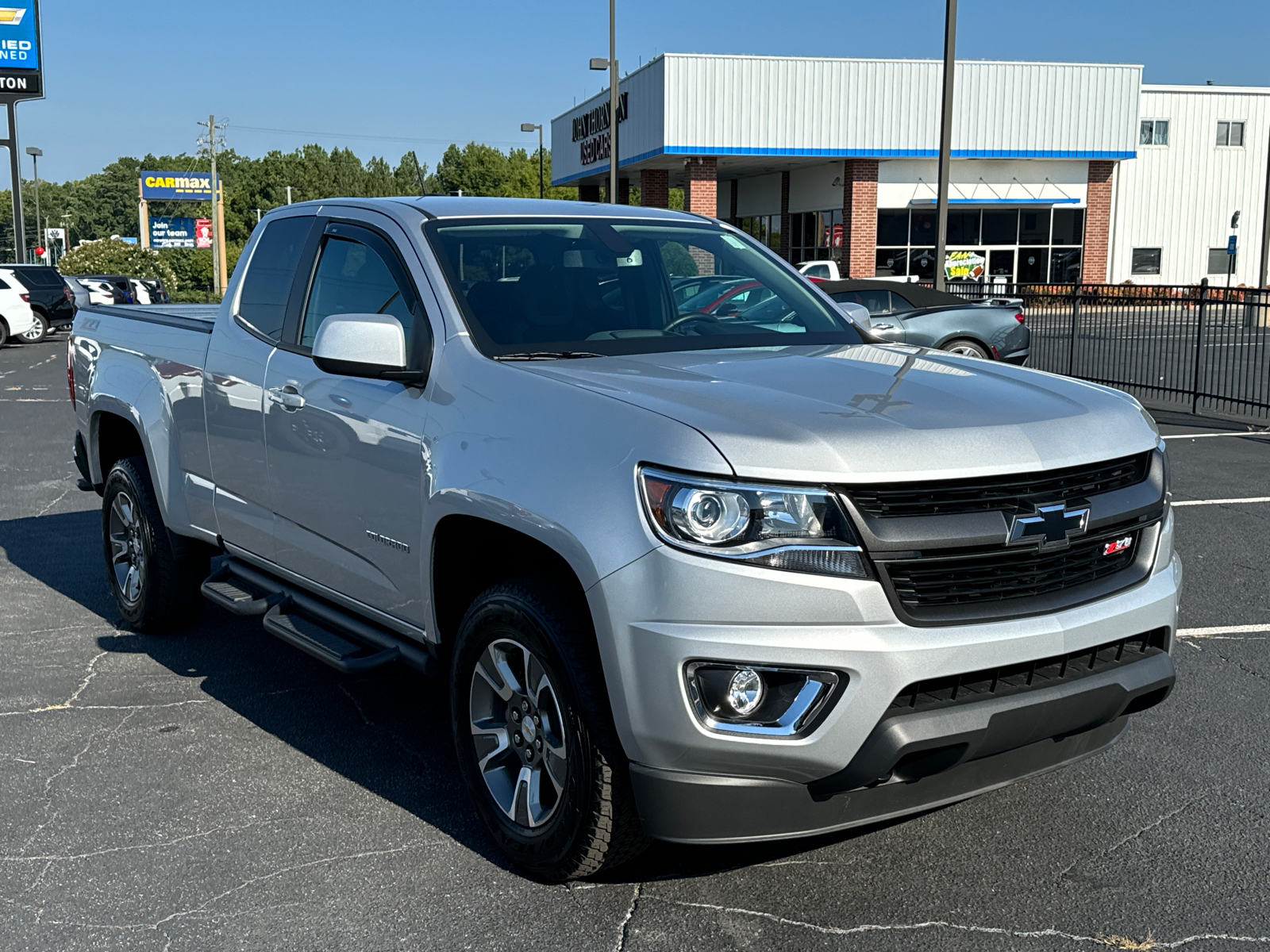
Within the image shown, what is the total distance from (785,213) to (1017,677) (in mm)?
45171

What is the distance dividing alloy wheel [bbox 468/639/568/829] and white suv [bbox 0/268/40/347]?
89.5 feet

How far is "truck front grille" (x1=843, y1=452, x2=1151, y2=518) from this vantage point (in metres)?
3.10

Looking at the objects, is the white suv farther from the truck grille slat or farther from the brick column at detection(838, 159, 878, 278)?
the truck grille slat

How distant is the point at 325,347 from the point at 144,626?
274 cm

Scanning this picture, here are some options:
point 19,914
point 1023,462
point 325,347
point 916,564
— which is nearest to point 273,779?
point 19,914

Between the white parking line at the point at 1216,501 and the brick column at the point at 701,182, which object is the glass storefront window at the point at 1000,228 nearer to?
the brick column at the point at 701,182

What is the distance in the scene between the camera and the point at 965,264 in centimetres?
4162

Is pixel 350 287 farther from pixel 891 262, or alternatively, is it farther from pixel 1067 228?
pixel 1067 228

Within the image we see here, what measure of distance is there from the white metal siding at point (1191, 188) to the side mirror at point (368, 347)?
45.9 m

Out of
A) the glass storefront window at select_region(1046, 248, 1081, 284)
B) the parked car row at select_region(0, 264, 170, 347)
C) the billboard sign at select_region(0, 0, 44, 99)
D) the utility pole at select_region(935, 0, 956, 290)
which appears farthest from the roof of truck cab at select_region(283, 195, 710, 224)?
the billboard sign at select_region(0, 0, 44, 99)

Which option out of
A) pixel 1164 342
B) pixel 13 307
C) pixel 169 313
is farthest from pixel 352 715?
pixel 13 307

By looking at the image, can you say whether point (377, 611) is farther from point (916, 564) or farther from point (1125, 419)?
point (1125, 419)

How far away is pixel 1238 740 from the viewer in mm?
4688

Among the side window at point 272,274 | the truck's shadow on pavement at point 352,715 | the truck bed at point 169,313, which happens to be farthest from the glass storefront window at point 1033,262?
the side window at point 272,274
